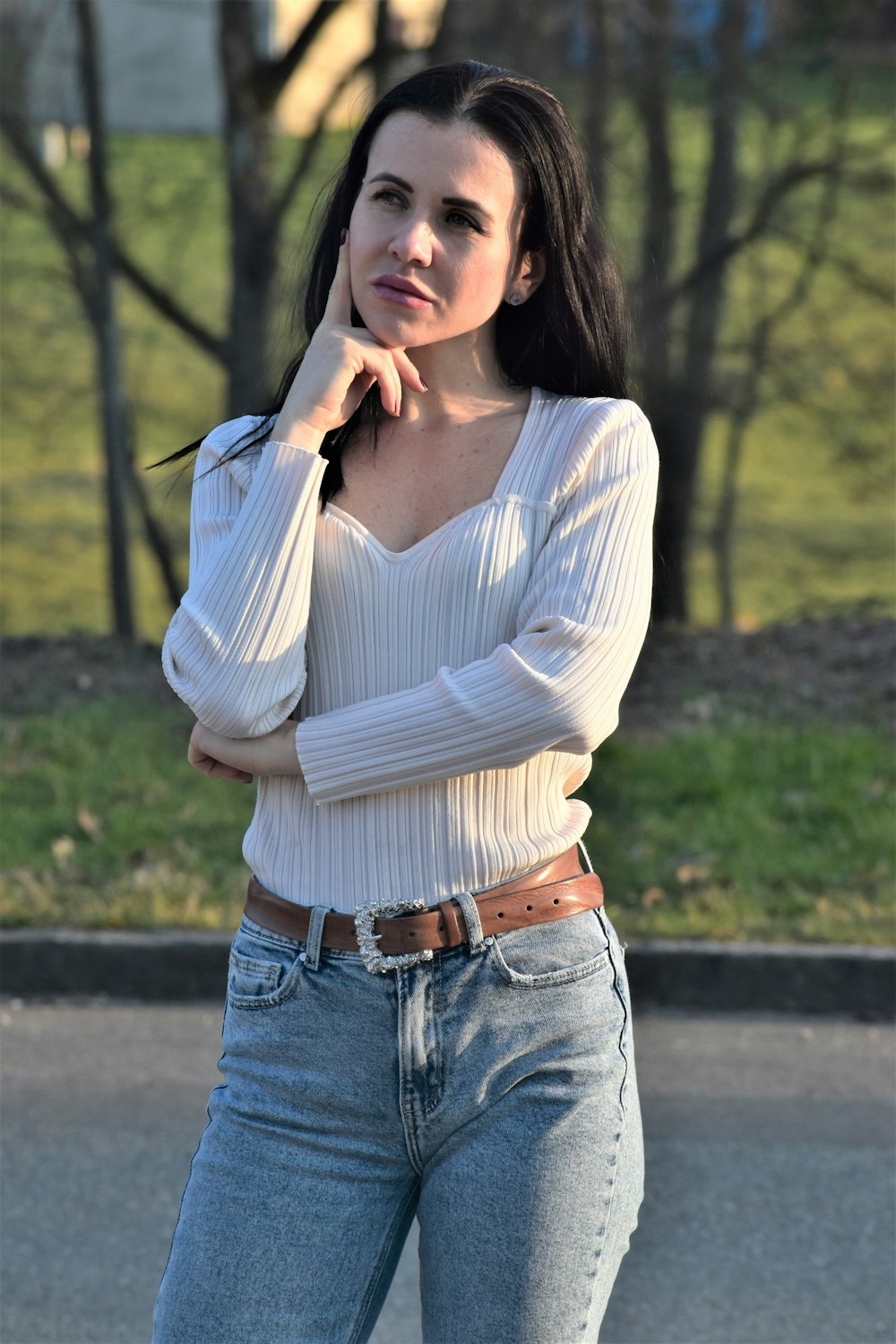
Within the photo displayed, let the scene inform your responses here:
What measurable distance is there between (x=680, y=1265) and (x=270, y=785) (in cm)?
206

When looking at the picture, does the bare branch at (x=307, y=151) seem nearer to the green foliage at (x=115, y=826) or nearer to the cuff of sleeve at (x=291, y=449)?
the green foliage at (x=115, y=826)

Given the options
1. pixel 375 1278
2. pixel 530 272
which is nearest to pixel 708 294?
pixel 530 272

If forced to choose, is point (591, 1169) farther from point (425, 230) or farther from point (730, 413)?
point (730, 413)

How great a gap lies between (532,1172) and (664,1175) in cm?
226

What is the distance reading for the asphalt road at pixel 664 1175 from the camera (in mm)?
3404

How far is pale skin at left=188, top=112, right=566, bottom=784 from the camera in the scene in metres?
1.98

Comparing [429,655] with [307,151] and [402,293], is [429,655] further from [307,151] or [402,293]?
[307,151]

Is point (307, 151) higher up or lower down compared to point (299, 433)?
higher up

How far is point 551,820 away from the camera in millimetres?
1978

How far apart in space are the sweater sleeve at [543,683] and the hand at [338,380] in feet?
0.83

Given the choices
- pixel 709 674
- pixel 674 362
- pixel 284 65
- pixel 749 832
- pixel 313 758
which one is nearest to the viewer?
pixel 313 758

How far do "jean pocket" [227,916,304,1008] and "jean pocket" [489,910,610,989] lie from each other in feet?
0.76

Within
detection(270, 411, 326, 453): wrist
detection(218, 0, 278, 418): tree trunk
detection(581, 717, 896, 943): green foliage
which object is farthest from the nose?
detection(218, 0, 278, 418): tree trunk

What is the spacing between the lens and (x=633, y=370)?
262 cm
